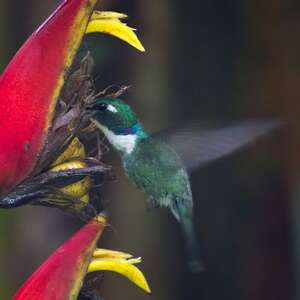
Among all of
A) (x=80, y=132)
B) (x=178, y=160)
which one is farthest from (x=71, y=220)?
(x=80, y=132)

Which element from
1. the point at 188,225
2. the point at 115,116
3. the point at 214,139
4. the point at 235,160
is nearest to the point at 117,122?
the point at 115,116

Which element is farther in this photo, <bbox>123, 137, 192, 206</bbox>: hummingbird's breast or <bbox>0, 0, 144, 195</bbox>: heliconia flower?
<bbox>123, 137, 192, 206</bbox>: hummingbird's breast

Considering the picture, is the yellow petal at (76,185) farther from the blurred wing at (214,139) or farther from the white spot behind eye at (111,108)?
the blurred wing at (214,139)

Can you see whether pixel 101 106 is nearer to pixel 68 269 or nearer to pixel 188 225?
pixel 68 269

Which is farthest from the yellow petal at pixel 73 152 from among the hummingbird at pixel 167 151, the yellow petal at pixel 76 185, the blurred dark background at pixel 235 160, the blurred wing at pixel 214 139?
the blurred dark background at pixel 235 160

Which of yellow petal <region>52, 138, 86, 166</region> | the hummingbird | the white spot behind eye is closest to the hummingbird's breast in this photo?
the hummingbird

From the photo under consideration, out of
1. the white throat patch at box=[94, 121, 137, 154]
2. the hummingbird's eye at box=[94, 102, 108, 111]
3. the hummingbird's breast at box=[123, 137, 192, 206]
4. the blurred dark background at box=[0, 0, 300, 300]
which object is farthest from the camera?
the blurred dark background at box=[0, 0, 300, 300]

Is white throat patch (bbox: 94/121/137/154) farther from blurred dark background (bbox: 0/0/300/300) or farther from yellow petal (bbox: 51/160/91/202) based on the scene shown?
blurred dark background (bbox: 0/0/300/300)
